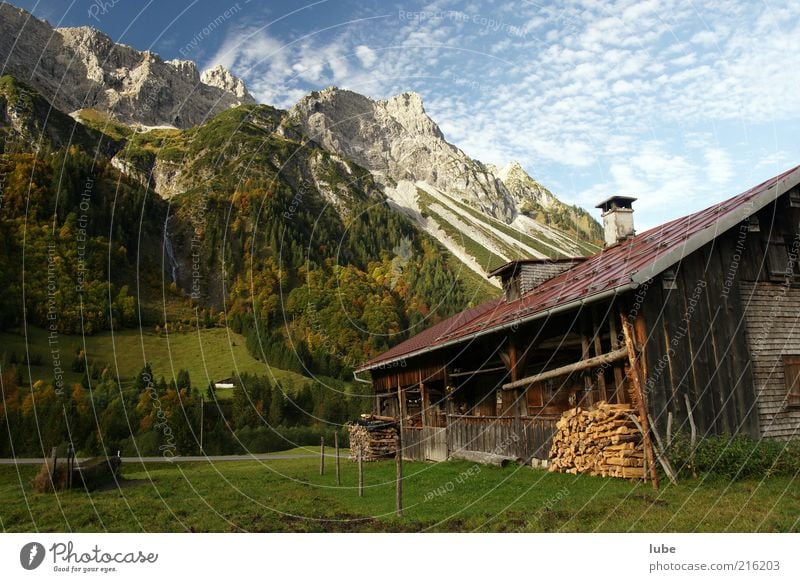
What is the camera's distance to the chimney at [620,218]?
20734mm

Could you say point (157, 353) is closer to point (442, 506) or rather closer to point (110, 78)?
point (442, 506)

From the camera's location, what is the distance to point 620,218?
2080 cm

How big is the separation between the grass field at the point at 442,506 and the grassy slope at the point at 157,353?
4942cm

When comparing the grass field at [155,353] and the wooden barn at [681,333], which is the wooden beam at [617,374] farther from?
the grass field at [155,353]

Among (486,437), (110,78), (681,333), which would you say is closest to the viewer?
(681,333)

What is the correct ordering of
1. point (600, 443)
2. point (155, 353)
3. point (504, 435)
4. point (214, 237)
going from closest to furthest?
point (600, 443) → point (504, 435) → point (155, 353) → point (214, 237)

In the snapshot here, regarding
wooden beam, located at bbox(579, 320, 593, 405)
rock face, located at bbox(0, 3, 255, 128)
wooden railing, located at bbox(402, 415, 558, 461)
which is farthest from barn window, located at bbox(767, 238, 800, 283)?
rock face, located at bbox(0, 3, 255, 128)

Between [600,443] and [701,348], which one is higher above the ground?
[701,348]

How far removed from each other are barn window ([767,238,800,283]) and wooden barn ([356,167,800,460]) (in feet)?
0.11

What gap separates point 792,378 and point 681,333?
3.90 meters

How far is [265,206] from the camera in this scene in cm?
9594

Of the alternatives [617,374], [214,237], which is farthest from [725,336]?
[214,237]

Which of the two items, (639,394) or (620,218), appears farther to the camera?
(620,218)

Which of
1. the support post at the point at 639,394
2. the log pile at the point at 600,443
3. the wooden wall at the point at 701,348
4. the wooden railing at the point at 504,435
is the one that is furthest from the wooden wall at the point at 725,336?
the wooden railing at the point at 504,435
